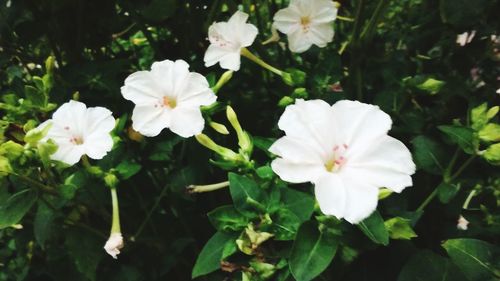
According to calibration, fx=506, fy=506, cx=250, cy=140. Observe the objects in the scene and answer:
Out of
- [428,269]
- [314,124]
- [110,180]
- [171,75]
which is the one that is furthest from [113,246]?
[428,269]

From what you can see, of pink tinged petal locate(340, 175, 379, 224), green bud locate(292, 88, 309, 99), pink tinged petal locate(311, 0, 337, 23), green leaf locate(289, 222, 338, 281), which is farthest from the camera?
pink tinged petal locate(311, 0, 337, 23)

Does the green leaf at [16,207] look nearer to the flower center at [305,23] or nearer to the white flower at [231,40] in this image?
the white flower at [231,40]

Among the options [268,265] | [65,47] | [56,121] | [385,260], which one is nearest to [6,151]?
[56,121]

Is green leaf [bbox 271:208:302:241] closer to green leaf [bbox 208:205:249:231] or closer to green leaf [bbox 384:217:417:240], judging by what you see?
green leaf [bbox 208:205:249:231]

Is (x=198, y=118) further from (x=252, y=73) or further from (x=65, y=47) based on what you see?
(x=65, y=47)

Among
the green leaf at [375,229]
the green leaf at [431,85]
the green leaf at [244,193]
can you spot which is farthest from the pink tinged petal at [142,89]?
the green leaf at [431,85]

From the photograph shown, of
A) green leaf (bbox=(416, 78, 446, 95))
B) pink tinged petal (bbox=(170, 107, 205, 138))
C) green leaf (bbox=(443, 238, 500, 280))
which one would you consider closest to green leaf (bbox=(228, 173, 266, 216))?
pink tinged petal (bbox=(170, 107, 205, 138))
